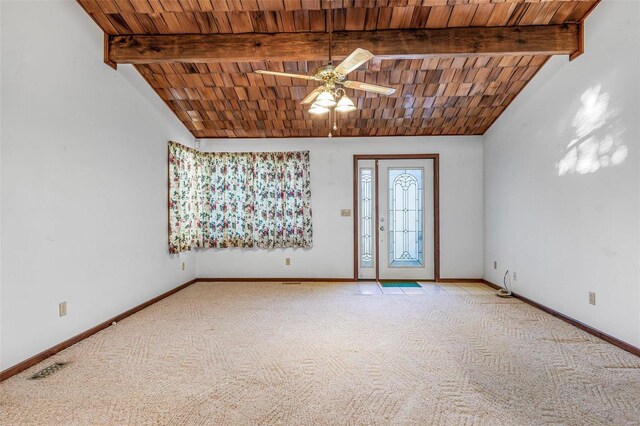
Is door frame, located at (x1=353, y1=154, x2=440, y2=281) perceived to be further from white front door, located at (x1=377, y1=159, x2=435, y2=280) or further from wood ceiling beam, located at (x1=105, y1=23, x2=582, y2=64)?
wood ceiling beam, located at (x1=105, y1=23, x2=582, y2=64)

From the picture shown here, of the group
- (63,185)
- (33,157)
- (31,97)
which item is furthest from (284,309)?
(31,97)

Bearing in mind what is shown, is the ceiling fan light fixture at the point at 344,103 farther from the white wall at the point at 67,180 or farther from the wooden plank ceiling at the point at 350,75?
the white wall at the point at 67,180

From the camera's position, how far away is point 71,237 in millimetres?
2971

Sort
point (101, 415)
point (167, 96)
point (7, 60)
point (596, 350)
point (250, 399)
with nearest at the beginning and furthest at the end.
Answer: point (101, 415) → point (250, 399) → point (7, 60) → point (596, 350) → point (167, 96)

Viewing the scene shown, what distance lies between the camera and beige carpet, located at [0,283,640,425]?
1.93 meters

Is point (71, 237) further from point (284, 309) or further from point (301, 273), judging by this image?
point (301, 273)

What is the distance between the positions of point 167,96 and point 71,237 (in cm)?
225

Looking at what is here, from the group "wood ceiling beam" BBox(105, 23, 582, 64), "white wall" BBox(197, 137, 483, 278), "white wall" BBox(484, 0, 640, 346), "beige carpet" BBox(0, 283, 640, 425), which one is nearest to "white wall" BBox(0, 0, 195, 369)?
"beige carpet" BBox(0, 283, 640, 425)

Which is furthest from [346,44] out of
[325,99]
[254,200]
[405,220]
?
[405,220]

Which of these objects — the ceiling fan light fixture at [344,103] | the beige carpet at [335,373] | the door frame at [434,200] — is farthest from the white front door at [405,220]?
the ceiling fan light fixture at [344,103]

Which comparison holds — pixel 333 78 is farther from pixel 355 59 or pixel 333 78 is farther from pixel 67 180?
pixel 67 180

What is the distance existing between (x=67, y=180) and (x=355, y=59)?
2.63 meters

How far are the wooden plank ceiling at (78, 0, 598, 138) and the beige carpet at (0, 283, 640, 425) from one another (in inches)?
107

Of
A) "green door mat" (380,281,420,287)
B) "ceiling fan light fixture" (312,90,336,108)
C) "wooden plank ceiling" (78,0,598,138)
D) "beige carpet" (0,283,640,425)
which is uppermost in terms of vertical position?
"wooden plank ceiling" (78,0,598,138)
